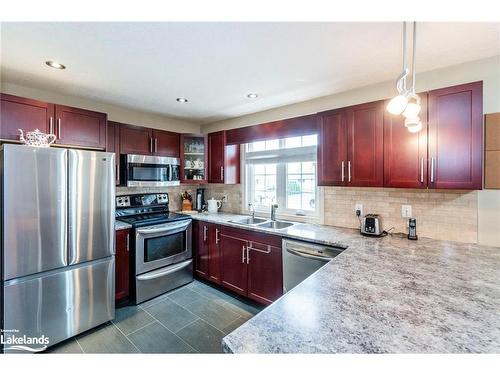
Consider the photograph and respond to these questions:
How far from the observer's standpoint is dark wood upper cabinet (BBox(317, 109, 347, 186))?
224 centimetres

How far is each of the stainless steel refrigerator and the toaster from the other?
2.47 meters

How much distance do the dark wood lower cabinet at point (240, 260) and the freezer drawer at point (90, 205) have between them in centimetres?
112

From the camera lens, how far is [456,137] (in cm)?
172

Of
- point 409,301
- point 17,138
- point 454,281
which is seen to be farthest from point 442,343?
point 17,138

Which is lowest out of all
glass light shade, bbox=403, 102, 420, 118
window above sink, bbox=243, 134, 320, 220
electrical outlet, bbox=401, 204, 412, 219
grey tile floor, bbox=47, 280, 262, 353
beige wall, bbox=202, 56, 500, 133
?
grey tile floor, bbox=47, 280, 262, 353

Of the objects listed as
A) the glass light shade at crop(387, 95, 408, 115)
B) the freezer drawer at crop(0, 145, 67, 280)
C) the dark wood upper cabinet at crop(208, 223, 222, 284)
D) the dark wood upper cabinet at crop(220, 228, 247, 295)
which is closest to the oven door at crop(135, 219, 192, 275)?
the dark wood upper cabinet at crop(208, 223, 222, 284)

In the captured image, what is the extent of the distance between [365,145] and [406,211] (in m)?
0.74

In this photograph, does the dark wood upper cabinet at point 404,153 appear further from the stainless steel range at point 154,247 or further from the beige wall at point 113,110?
the beige wall at point 113,110

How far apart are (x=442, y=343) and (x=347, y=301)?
34cm

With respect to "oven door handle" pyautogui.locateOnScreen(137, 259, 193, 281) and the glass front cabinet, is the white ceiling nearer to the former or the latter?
the glass front cabinet

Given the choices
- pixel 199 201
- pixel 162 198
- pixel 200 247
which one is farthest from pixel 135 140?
pixel 200 247

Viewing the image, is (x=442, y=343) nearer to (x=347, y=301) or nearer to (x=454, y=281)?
(x=347, y=301)

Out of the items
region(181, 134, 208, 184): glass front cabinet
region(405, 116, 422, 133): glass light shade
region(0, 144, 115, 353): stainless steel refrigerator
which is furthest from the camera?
region(181, 134, 208, 184): glass front cabinet

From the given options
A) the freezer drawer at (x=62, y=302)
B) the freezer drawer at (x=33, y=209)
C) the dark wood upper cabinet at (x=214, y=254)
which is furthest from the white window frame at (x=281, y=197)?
the freezer drawer at (x=33, y=209)
